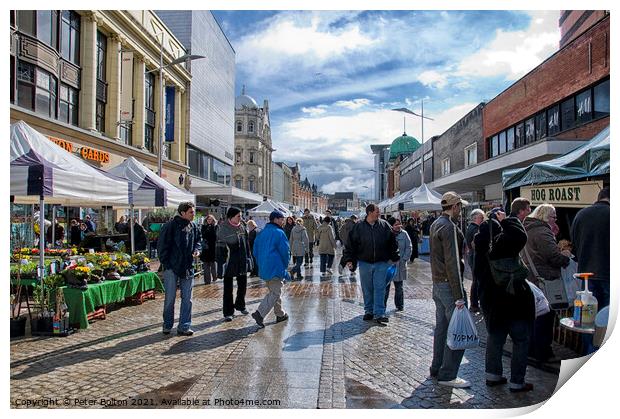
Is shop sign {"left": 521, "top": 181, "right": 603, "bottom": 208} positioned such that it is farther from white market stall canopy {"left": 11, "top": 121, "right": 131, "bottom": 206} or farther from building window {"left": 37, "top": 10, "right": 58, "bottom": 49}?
building window {"left": 37, "top": 10, "right": 58, "bottom": 49}

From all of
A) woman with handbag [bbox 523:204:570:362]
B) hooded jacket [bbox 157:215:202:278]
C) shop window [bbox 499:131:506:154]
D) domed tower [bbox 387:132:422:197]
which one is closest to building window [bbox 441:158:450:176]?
shop window [bbox 499:131:506:154]

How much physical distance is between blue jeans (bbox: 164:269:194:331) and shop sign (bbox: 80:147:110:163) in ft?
42.8

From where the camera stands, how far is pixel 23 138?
5.60m

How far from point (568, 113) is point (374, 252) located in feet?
36.8

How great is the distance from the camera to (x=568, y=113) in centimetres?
1445

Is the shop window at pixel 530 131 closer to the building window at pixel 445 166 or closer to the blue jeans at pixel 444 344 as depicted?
the building window at pixel 445 166

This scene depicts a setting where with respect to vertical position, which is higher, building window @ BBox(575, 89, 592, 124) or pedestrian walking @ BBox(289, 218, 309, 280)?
building window @ BBox(575, 89, 592, 124)

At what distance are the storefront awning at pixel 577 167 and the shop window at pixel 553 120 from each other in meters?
9.91

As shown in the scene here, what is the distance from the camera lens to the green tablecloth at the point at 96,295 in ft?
20.6

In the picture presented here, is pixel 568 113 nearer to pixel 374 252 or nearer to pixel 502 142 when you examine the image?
pixel 502 142

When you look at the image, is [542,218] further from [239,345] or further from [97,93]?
[97,93]

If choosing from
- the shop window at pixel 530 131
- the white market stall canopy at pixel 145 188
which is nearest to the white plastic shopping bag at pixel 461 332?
the white market stall canopy at pixel 145 188

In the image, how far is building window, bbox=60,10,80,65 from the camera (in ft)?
51.1
